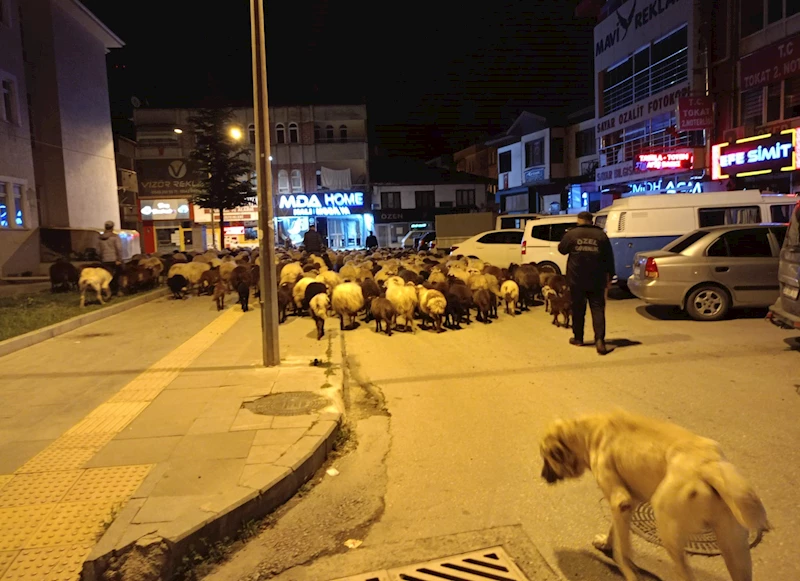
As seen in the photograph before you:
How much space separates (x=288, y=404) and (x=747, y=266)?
334 inches

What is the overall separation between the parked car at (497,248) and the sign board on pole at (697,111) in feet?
29.1

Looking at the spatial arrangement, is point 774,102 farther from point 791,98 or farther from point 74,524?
point 74,524

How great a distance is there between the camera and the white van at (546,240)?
50.9 ft

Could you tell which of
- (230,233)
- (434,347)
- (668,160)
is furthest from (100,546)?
(230,233)

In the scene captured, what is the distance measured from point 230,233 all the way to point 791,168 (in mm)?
41234

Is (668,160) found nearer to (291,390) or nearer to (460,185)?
(291,390)

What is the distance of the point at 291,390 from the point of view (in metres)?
6.85

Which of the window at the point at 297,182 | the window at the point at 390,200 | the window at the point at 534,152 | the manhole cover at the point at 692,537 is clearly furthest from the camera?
the window at the point at 390,200

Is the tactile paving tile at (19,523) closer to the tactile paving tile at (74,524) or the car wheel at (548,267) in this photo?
the tactile paving tile at (74,524)

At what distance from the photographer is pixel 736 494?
2.56m

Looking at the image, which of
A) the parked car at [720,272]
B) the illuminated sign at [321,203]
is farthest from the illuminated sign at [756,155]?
the illuminated sign at [321,203]

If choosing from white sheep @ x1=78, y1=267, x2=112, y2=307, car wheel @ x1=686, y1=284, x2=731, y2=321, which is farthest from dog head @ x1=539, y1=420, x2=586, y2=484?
white sheep @ x1=78, y1=267, x2=112, y2=307

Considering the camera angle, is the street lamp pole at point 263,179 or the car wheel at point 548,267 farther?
the car wheel at point 548,267

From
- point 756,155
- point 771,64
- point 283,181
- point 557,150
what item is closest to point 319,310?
point 756,155
